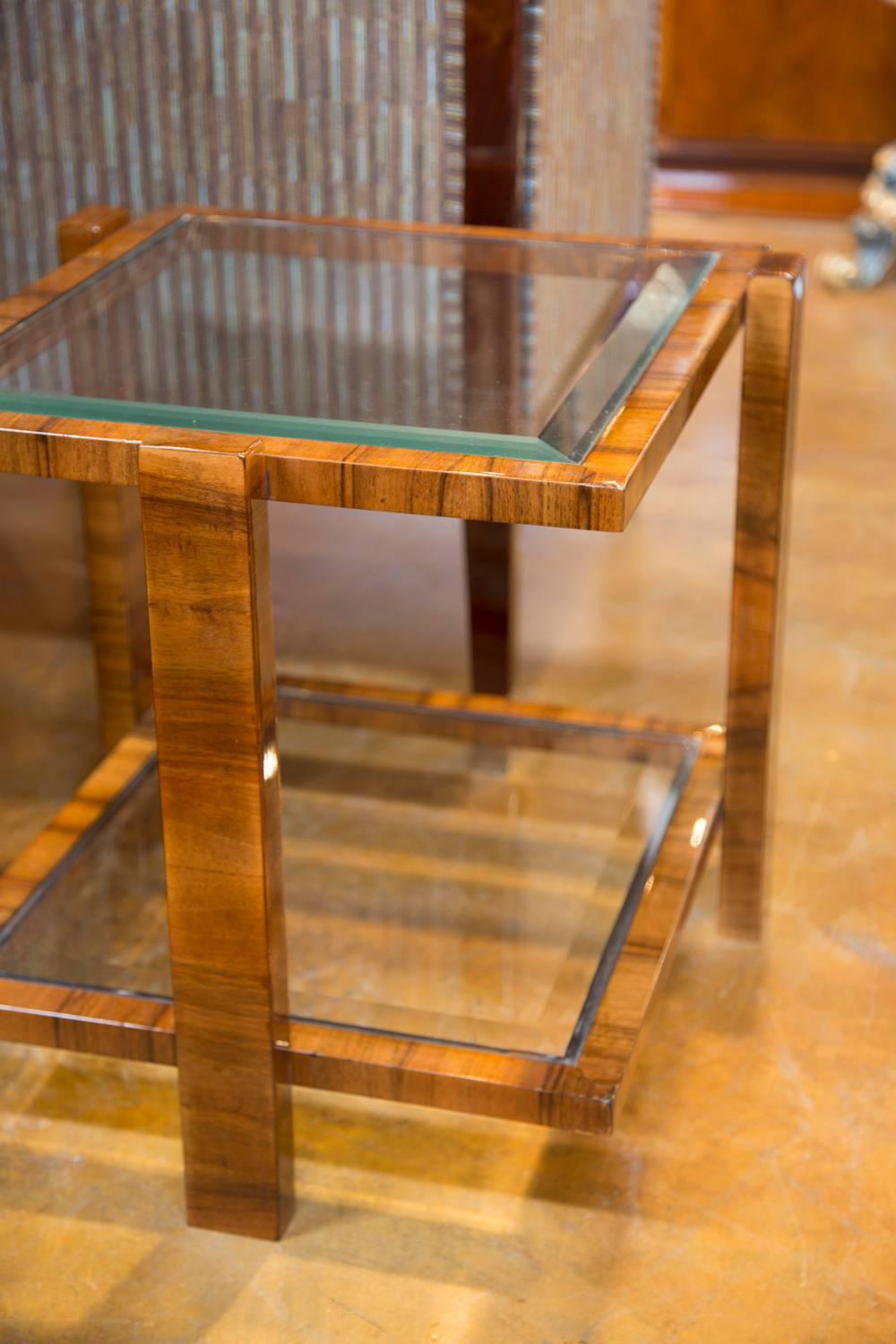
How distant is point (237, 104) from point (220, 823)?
0.64 metres

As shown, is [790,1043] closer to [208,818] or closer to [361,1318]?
[361,1318]

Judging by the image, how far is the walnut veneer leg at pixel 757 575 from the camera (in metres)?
1.00

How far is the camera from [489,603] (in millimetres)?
1380

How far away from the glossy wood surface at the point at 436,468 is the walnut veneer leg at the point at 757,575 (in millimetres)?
171

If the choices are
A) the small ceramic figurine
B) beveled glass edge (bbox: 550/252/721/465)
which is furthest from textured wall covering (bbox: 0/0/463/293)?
the small ceramic figurine

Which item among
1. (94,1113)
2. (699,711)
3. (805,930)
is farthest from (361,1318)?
(699,711)

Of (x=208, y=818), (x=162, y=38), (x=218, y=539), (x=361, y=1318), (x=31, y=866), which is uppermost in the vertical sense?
(x=162, y=38)

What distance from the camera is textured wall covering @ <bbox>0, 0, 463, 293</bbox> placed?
1.22 m

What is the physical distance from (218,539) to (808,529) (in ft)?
3.79

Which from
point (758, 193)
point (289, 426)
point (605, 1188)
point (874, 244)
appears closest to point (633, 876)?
point (605, 1188)

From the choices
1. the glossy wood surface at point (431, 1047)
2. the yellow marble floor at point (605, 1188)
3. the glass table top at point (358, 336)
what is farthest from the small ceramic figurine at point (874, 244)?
the glossy wood surface at point (431, 1047)

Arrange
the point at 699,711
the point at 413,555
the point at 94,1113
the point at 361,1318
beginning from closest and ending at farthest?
1. the point at 361,1318
2. the point at 94,1113
3. the point at 699,711
4. the point at 413,555

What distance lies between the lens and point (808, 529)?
1.82 metres

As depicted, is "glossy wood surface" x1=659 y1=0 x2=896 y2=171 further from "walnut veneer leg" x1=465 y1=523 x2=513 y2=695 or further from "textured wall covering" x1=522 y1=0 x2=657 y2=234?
"walnut veneer leg" x1=465 y1=523 x2=513 y2=695
